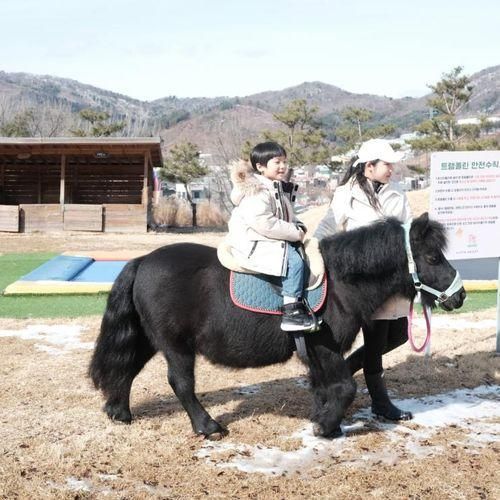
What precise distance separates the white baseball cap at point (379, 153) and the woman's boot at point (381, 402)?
143 centimetres

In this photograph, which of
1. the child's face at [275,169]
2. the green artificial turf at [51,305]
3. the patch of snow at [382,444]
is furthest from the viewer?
the green artificial turf at [51,305]

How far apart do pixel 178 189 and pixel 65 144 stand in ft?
92.8

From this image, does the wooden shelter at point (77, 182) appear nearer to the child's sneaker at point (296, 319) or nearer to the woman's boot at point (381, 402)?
the woman's boot at point (381, 402)

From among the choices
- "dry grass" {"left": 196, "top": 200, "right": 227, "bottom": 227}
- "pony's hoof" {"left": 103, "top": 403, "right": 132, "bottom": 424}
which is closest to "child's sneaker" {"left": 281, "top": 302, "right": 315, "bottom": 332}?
"pony's hoof" {"left": 103, "top": 403, "right": 132, "bottom": 424}

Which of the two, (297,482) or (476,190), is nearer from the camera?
(297,482)

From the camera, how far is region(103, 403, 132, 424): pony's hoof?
3.99 meters

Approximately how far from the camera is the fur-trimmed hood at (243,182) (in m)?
3.55

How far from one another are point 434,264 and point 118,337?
1.99m

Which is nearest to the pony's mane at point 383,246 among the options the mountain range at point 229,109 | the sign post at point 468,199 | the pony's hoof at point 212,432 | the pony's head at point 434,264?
the pony's head at point 434,264

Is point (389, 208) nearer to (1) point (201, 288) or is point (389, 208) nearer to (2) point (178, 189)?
(1) point (201, 288)

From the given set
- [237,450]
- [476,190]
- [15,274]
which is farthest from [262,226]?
[15,274]

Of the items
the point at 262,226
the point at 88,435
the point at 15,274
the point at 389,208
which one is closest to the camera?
the point at 262,226

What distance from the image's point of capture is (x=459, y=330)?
6.81 m

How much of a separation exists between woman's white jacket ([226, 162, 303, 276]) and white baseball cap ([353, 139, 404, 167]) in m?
0.64
